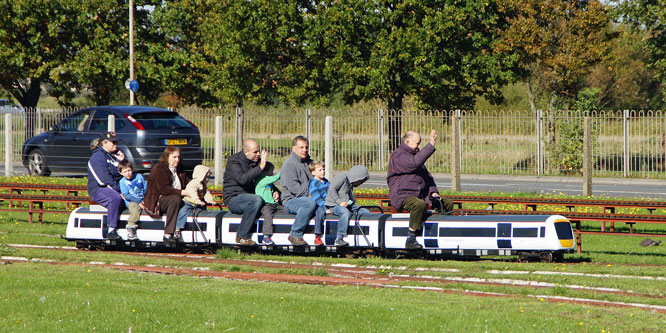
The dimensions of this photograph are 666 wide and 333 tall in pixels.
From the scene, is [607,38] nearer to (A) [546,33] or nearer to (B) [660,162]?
(A) [546,33]

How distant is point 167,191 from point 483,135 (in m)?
16.9

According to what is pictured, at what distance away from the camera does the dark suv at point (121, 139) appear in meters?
22.2

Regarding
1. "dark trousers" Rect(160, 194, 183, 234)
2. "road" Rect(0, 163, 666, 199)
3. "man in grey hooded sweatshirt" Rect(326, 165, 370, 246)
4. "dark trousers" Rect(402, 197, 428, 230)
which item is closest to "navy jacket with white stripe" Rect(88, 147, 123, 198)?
"dark trousers" Rect(160, 194, 183, 234)

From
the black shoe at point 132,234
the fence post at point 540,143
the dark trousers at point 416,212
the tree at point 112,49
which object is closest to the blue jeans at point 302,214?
the dark trousers at point 416,212

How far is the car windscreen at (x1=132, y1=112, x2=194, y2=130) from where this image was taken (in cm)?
2256

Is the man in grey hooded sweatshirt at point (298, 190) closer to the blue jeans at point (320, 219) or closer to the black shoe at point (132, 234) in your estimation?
the blue jeans at point (320, 219)

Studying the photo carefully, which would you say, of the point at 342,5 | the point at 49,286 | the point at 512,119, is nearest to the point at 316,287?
the point at 49,286

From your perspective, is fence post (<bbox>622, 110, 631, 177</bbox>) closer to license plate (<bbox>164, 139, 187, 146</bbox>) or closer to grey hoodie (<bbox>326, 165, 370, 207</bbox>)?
license plate (<bbox>164, 139, 187, 146</bbox>)

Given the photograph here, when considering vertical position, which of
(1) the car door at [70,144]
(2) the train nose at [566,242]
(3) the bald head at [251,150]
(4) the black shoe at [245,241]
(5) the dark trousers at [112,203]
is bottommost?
(4) the black shoe at [245,241]

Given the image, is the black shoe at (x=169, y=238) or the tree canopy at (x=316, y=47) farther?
the tree canopy at (x=316, y=47)

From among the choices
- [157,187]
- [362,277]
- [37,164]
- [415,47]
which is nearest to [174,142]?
[37,164]

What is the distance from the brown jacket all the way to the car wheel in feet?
40.9

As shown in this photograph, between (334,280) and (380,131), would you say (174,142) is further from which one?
(334,280)

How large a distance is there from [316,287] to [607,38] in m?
28.5
